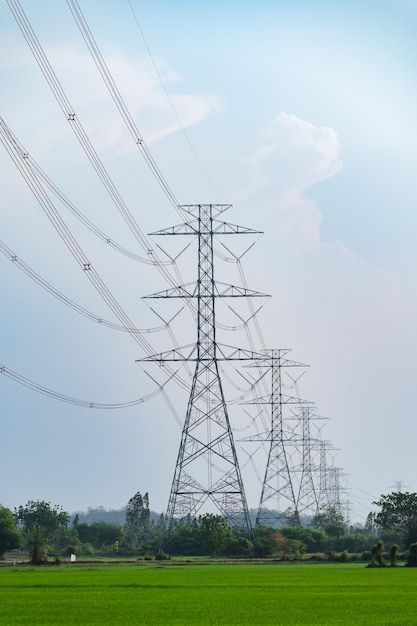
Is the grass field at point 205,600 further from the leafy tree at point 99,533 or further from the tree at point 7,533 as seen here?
the leafy tree at point 99,533

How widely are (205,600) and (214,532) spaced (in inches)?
2707

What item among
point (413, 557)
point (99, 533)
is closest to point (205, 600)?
point (413, 557)

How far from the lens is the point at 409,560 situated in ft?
Answer: 316

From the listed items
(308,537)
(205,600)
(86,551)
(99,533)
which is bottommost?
(205,600)

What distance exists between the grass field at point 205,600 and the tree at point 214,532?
1774 inches

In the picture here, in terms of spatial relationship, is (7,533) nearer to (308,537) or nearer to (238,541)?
(238,541)

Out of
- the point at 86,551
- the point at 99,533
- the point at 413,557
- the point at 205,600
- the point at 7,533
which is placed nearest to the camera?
the point at 205,600

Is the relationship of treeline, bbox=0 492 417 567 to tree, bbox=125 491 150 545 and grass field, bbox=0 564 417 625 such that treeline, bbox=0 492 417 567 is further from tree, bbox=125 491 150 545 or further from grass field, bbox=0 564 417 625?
grass field, bbox=0 564 417 625

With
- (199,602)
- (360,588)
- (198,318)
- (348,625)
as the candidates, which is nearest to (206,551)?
(198,318)

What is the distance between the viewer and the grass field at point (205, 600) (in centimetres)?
3578

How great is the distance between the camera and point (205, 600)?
143 feet

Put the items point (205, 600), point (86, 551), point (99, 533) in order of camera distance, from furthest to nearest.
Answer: point (99, 533) < point (86, 551) < point (205, 600)

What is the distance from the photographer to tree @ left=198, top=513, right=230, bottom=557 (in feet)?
363

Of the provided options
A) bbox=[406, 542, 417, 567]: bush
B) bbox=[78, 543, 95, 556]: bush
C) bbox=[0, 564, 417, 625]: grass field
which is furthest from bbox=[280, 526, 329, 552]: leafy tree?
bbox=[0, 564, 417, 625]: grass field
